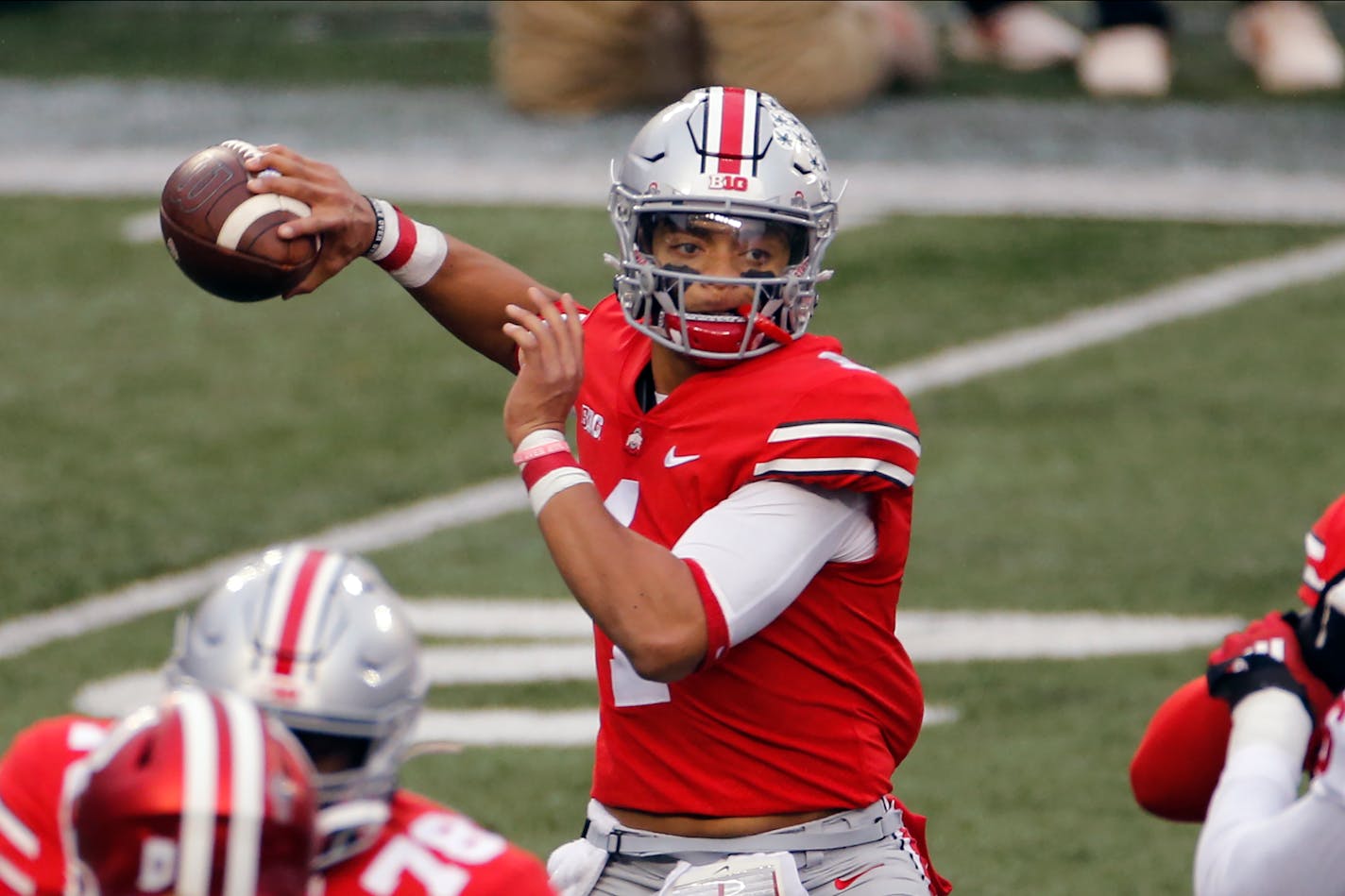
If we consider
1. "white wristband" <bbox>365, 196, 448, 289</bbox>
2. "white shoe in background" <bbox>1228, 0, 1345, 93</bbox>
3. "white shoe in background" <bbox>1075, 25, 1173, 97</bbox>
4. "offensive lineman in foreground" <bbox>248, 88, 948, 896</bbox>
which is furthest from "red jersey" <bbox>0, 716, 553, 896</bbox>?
"white shoe in background" <bbox>1228, 0, 1345, 93</bbox>

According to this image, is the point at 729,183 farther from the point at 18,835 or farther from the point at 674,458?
the point at 18,835

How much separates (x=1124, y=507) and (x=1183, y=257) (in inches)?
127

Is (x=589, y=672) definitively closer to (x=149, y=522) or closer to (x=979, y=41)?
(x=149, y=522)

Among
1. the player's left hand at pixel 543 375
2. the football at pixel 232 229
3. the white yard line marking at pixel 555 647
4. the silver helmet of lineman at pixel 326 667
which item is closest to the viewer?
the silver helmet of lineman at pixel 326 667

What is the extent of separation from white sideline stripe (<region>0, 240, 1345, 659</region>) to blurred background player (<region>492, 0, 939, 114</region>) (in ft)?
9.05

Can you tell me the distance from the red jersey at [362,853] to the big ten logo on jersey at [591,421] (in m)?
1.05

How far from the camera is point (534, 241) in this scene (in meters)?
11.1

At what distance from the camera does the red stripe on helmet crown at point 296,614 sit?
268 cm

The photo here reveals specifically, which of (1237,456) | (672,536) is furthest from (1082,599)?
(672,536)

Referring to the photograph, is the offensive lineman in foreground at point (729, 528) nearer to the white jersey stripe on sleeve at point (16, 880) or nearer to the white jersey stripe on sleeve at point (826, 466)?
the white jersey stripe on sleeve at point (826, 466)

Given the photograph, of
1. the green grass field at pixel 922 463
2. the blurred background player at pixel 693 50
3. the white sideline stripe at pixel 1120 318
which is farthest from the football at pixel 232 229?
the blurred background player at pixel 693 50

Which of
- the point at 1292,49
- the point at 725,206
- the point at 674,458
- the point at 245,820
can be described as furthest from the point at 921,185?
the point at 245,820

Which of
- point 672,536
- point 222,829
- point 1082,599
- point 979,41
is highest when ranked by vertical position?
point 222,829

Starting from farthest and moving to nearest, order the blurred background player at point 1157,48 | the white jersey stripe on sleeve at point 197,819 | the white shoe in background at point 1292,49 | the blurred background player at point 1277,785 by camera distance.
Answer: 1. the white shoe in background at point 1292,49
2. the blurred background player at point 1157,48
3. the blurred background player at point 1277,785
4. the white jersey stripe on sleeve at point 197,819
